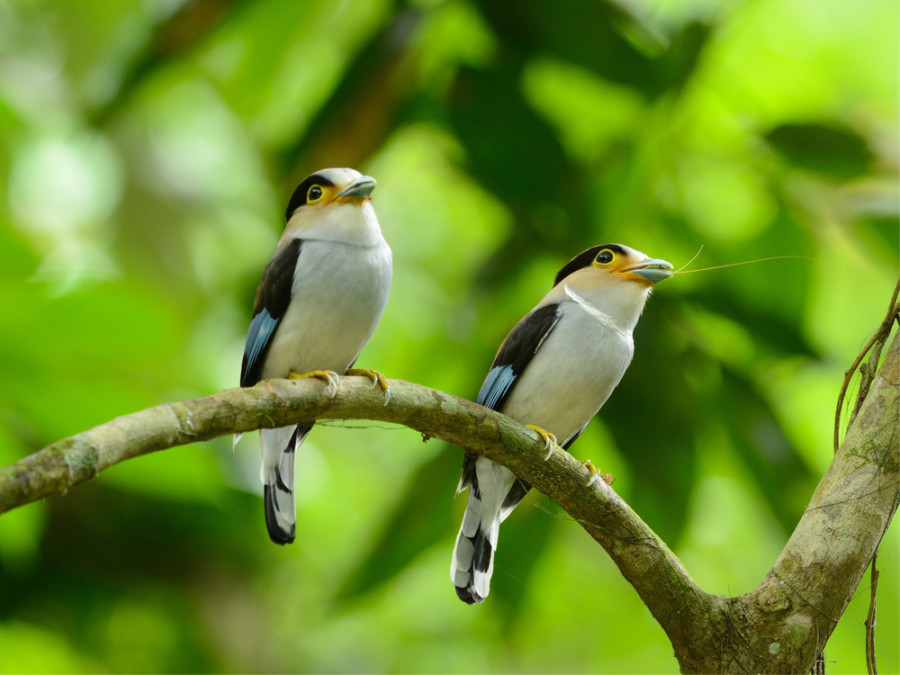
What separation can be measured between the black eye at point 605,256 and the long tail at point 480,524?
75 centimetres

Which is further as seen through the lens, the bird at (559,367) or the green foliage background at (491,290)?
the green foliage background at (491,290)

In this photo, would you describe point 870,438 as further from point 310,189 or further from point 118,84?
point 118,84

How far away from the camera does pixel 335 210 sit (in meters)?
2.81

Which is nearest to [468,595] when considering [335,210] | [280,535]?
[280,535]

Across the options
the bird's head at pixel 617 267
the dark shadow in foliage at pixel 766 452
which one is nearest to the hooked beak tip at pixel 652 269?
the bird's head at pixel 617 267

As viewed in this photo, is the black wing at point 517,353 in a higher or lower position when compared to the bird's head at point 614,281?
lower

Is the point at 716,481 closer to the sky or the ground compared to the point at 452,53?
closer to the ground

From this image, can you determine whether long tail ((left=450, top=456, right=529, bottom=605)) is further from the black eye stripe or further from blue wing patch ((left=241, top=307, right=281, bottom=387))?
the black eye stripe

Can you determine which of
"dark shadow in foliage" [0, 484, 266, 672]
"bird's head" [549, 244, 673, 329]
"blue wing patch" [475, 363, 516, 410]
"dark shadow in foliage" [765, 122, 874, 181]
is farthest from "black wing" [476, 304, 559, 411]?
"dark shadow in foliage" [0, 484, 266, 672]

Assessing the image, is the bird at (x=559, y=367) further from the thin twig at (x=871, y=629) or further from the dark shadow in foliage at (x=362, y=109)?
the dark shadow in foliage at (x=362, y=109)

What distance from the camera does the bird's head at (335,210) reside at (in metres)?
2.80

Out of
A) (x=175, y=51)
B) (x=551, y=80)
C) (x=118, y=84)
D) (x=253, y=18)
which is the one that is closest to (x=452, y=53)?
(x=551, y=80)

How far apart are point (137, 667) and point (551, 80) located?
4074 mm

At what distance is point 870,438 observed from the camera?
7.80 feet
